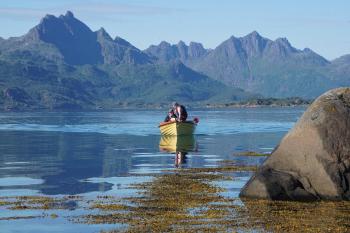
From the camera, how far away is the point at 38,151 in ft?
221

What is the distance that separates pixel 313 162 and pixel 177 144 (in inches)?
1801

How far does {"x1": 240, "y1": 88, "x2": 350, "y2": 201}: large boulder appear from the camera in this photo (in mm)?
31531

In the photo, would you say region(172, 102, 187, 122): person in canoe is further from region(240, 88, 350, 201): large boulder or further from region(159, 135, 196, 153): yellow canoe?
region(240, 88, 350, 201): large boulder

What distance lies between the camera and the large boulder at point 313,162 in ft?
103

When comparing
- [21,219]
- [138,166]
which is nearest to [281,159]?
[21,219]

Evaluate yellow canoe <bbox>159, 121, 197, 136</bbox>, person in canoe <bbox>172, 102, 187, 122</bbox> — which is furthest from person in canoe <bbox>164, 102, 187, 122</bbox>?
yellow canoe <bbox>159, 121, 197, 136</bbox>

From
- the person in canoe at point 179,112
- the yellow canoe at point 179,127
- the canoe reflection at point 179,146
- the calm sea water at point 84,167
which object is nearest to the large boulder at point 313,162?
the calm sea water at point 84,167

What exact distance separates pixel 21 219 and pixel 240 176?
1750 cm

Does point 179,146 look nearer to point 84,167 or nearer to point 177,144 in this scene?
point 177,144

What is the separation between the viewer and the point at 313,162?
32031mm

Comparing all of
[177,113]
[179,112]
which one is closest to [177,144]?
[179,112]

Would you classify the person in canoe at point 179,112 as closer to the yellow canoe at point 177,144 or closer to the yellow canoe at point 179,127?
the yellow canoe at point 179,127

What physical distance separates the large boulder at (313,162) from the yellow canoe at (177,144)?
33300 millimetres

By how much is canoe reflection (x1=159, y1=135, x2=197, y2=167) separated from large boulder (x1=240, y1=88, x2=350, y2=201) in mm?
18220
